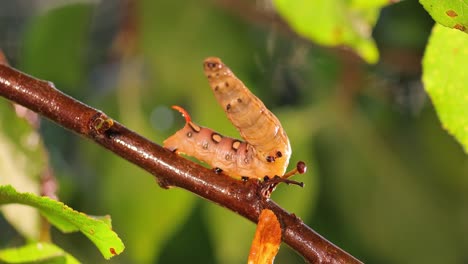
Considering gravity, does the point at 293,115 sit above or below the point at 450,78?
below

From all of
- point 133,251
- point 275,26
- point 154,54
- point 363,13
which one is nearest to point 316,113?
point 275,26

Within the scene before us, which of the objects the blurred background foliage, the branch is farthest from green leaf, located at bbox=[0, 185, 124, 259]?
the blurred background foliage

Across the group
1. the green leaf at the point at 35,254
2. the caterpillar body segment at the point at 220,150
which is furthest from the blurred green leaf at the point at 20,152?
the caterpillar body segment at the point at 220,150

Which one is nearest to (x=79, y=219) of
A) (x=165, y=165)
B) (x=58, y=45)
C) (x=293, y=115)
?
(x=165, y=165)

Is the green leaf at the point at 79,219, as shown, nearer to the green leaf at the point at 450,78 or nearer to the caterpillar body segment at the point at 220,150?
the caterpillar body segment at the point at 220,150

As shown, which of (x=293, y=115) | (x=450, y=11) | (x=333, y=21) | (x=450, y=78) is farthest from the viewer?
(x=293, y=115)

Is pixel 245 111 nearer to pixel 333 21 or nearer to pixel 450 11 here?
pixel 450 11

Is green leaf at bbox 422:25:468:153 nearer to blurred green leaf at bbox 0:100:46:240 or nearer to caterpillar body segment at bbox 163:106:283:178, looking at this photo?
caterpillar body segment at bbox 163:106:283:178
